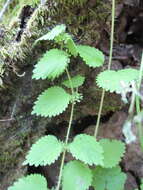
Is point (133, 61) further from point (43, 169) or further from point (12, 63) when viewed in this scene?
point (43, 169)

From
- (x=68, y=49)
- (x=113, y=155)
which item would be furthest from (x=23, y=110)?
(x=113, y=155)

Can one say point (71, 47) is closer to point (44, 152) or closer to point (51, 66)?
point (51, 66)

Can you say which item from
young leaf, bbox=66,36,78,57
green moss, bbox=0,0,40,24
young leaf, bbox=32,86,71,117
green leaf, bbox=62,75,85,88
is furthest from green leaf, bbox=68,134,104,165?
green moss, bbox=0,0,40,24

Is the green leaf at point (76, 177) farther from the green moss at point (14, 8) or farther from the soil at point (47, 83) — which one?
the green moss at point (14, 8)

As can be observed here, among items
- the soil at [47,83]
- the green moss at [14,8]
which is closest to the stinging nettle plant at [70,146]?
the soil at [47,83]

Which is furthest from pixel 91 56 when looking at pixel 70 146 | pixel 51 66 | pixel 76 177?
pixel 76 177

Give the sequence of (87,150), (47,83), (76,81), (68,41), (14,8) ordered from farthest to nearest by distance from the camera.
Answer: (14,8)
(47,83)
(76,81)
(68,41)
(87,150)
